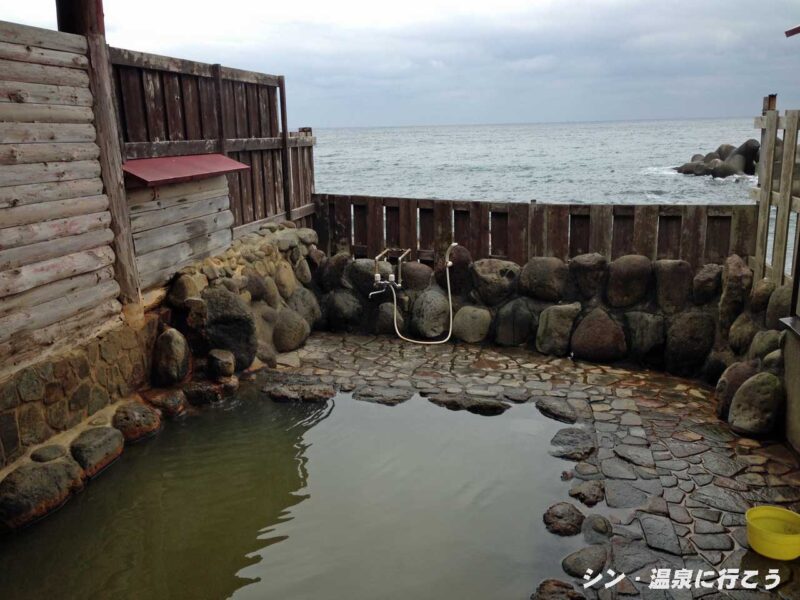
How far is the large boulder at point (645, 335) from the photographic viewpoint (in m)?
8.15

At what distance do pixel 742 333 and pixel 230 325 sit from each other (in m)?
5.93

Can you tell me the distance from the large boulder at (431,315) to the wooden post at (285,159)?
2803mm

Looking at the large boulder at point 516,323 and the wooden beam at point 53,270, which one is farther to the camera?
the large boulder at point 516,323

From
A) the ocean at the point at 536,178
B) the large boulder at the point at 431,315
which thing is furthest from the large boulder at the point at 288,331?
the ocean at the point at 536,178

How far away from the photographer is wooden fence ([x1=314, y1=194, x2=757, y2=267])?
8.74 m

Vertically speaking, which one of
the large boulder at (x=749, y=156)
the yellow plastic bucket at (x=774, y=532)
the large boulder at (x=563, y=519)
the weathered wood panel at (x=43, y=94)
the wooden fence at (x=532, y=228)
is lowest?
the large boulder at (x=563, y=519)

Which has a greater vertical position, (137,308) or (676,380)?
(137,308)

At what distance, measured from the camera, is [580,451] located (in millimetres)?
5969

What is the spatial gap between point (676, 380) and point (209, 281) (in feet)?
19.2

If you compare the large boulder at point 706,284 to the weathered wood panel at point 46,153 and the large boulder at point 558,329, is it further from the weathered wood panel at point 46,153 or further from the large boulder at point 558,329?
the weathered wood panel at point 46,153

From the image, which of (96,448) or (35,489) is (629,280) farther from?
(35,489)

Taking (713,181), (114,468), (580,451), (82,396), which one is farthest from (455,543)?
(713,181)

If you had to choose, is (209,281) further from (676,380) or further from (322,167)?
(322,167)

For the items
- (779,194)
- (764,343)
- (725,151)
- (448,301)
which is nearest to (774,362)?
(764,343)
